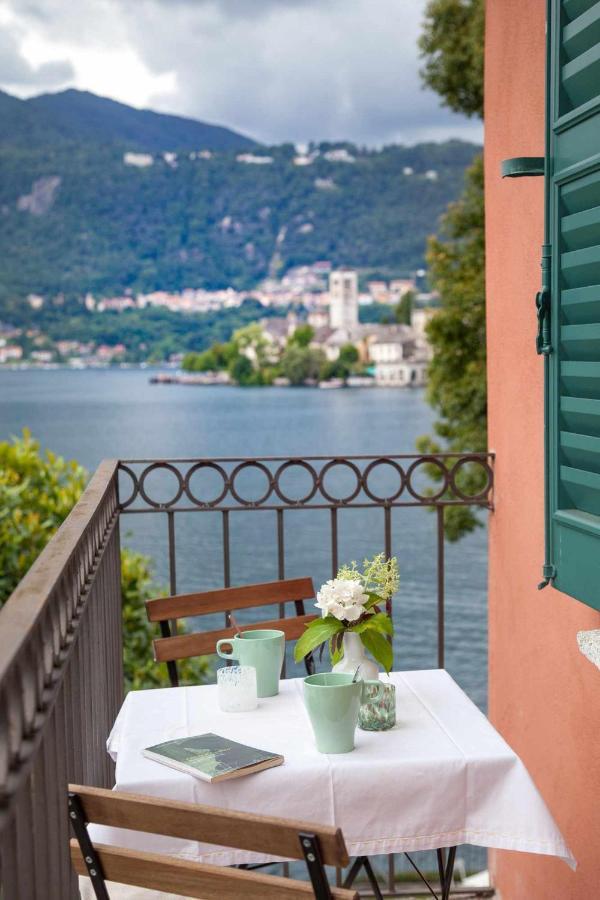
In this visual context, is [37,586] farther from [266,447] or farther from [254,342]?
[254,342]

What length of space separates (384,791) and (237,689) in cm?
47

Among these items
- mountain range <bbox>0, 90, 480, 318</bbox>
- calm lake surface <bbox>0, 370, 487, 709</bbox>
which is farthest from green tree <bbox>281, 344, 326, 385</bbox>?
mountain range <bbox>0, 90, 480, 318</bbox>

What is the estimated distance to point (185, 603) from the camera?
9.69ft

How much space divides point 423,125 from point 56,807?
61379 millimetres

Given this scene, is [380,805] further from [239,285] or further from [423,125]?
[423,125]

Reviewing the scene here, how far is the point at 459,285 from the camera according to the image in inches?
545

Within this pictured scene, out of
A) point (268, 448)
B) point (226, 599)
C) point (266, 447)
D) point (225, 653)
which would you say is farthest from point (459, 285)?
point (266, 447)

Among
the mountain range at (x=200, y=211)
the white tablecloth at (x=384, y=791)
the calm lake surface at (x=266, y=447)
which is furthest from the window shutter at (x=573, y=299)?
the mountain range at (x=200, y=211)

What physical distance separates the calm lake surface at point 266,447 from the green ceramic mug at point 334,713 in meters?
17.1

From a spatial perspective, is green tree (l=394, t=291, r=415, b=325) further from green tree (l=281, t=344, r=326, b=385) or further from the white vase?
the white vase

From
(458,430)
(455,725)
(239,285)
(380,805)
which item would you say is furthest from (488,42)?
(239,285)

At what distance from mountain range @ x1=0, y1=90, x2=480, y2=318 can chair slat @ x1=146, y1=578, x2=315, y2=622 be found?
151ft

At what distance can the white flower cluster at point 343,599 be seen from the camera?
2.20m

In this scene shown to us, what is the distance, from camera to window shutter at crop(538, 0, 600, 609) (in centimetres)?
202
